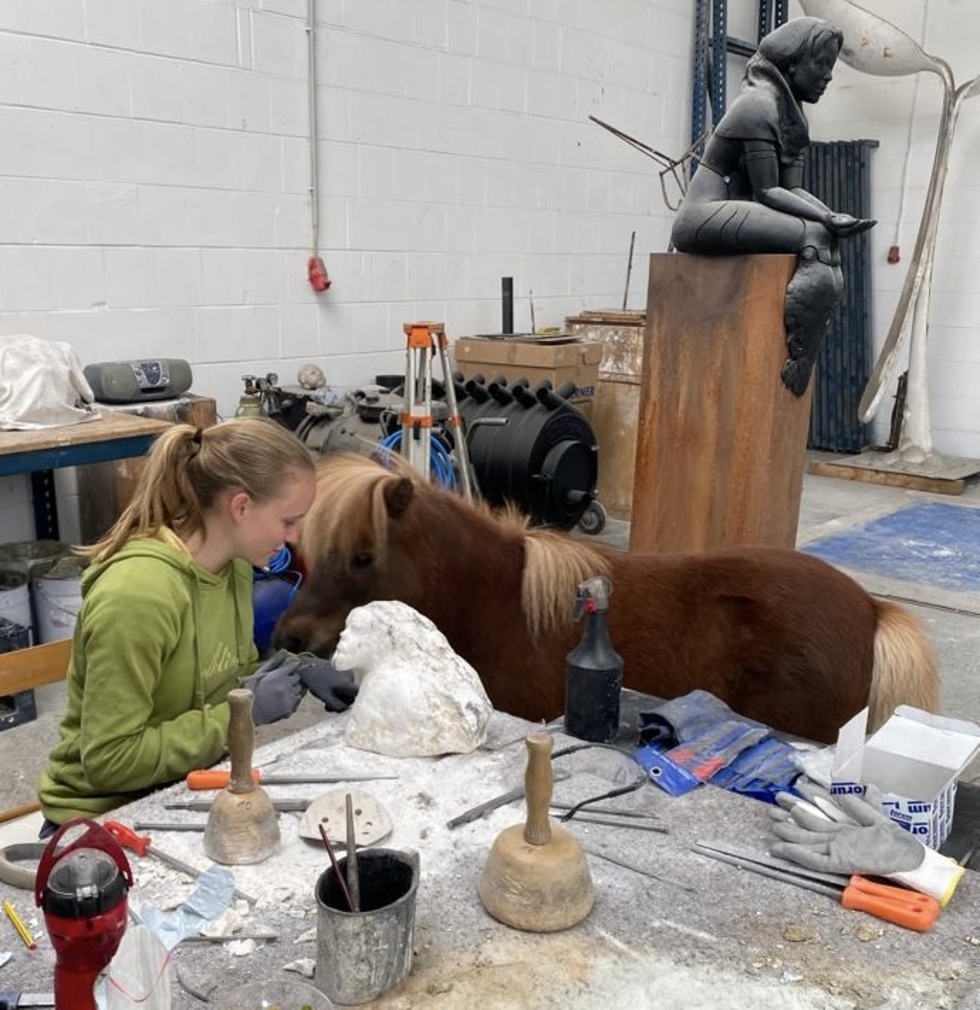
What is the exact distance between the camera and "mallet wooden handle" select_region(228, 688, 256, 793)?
1310mm

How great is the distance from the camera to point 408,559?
229 centimetres

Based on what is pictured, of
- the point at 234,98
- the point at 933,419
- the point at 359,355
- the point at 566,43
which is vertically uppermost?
the point at 566,43

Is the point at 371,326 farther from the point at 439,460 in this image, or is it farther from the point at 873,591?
the point at 873,591

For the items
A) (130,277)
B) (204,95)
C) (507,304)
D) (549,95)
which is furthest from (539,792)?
(549,95)

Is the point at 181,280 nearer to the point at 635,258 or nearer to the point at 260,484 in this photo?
the point at 260,484

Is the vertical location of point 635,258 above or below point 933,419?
above

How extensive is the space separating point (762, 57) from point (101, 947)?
3.50 meters

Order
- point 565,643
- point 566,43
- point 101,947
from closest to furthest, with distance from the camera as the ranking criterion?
point 101,947 → point 565,643 → point 566,43

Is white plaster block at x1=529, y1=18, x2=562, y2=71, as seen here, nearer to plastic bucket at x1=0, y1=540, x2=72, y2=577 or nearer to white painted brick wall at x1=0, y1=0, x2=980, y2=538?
white painted brick wall at x1=0, y1=0, x2=980, y2=538

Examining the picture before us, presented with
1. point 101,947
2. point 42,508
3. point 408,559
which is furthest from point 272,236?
point 101,947

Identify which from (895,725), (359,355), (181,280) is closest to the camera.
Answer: (895,725)

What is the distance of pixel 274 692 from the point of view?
1.74m

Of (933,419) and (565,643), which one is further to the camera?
(933,419)

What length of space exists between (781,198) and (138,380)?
8.10ft
